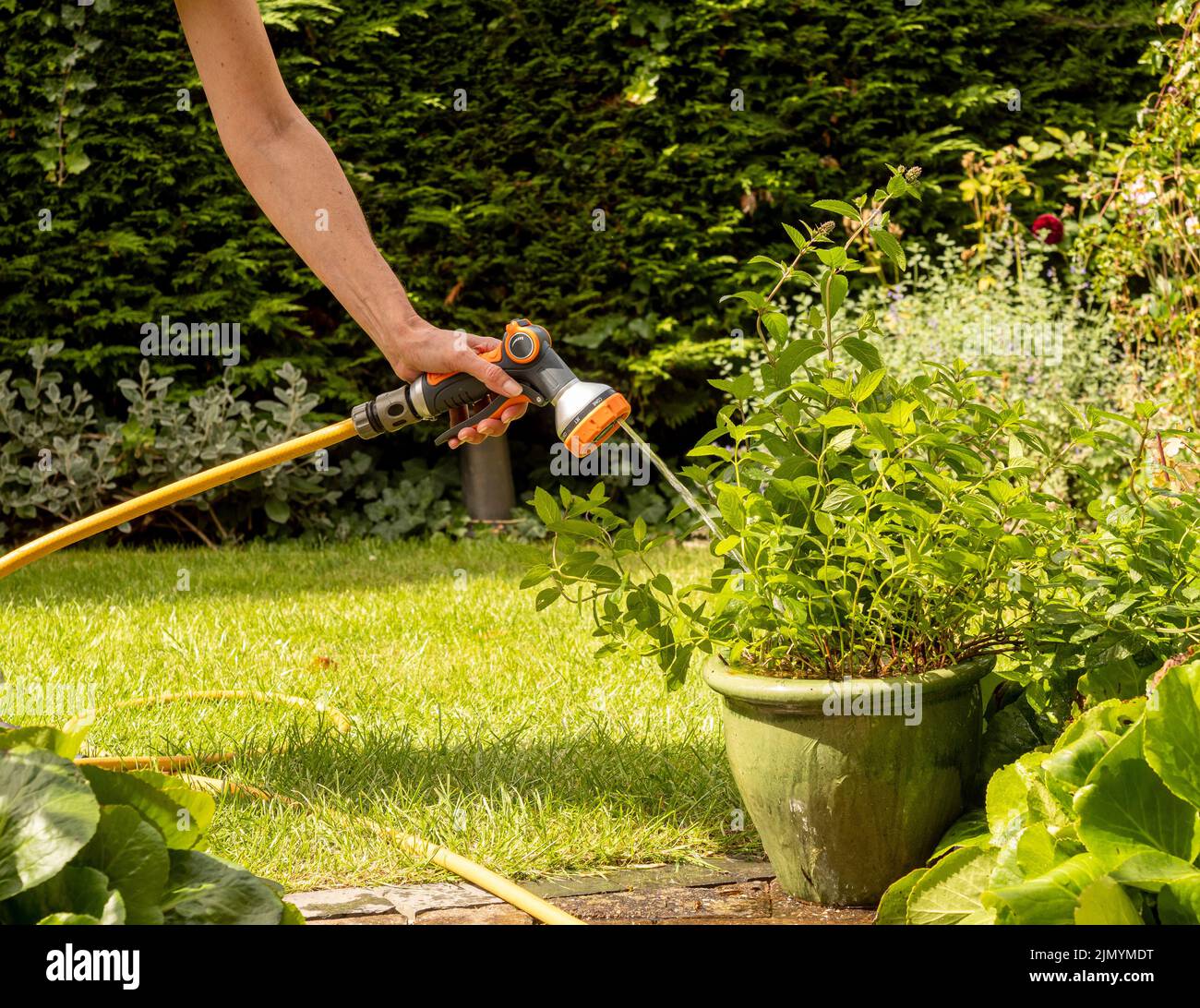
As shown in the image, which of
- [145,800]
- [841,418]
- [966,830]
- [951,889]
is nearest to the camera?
[145,800]

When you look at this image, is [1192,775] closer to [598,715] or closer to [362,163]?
[598,715]

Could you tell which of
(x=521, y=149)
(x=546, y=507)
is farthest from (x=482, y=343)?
(x=521, y=149)

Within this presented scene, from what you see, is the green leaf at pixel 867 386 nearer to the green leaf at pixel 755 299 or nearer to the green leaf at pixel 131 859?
the green leaf at pixel 755 299

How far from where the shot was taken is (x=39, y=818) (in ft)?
3.00

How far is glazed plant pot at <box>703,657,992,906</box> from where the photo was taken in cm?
167

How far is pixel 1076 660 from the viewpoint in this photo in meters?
1.72

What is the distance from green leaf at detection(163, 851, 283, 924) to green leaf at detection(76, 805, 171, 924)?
0.02 m

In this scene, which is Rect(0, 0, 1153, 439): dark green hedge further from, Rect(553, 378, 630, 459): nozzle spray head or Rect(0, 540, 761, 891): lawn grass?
Rect(553, 378, 630, 459): nozzle spray head

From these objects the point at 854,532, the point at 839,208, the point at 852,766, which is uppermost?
the point at 839,208

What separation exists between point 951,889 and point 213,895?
2.70 feet

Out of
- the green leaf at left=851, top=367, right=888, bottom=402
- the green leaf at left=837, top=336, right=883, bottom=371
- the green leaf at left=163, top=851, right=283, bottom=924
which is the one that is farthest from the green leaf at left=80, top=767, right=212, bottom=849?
the green leaf at left=837, top=336, right=883, bottom=371

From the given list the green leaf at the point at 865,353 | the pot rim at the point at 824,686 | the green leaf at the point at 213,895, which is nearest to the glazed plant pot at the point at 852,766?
the pot rim at the point at 824,686

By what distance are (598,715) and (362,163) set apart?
3.89 m

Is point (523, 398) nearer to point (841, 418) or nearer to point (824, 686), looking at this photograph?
point (841, 418)
